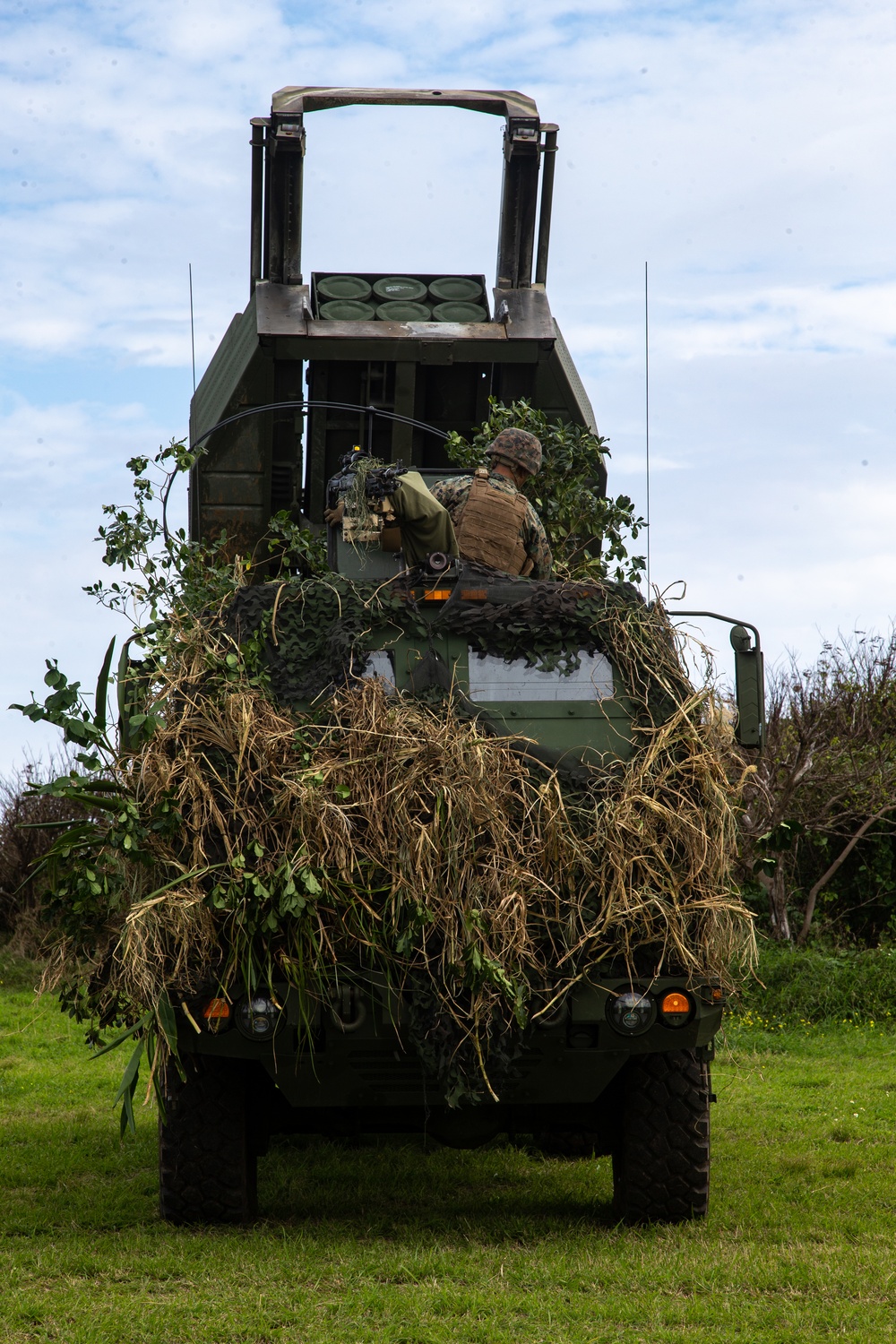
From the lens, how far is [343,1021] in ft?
15.8

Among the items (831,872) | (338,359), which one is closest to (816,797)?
(831,872)

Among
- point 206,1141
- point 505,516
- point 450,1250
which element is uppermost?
point 505,516

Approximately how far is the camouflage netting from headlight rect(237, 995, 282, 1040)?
0.07 meters

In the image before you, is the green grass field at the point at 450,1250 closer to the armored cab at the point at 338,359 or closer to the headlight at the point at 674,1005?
the headlight at the point at 674,1005

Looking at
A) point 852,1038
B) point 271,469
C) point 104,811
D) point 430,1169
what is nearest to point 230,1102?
point 104,811

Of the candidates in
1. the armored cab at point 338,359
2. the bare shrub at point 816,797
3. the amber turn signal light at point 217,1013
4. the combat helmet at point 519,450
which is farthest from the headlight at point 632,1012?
the bare shrub at point 816,797

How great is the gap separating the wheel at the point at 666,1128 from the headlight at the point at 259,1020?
1334mm

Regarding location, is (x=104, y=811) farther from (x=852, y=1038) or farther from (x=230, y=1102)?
(x=852, y=1038)

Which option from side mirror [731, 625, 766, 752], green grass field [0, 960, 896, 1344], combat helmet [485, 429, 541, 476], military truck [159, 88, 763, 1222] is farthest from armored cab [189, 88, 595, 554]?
green grass field [0, 960, 896, 1344]

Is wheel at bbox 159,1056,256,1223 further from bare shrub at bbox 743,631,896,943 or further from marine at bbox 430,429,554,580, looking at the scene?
bare shrub at bbox 743,631,896,943

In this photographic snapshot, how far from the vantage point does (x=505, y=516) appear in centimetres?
658

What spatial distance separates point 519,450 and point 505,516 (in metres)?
0.44

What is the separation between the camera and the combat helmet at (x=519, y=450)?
6.86 m

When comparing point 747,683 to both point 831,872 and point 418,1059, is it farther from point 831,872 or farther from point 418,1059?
point 831,872
